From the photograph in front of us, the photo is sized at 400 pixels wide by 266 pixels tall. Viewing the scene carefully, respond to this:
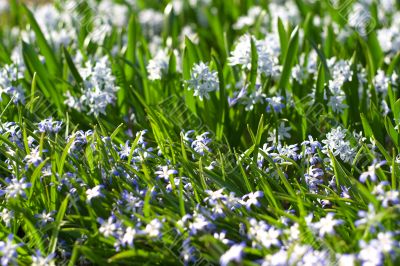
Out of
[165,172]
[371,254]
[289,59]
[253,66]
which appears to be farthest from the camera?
[289,59]

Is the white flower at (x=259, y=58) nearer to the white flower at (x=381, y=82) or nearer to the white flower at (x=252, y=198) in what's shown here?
the white flower at (x=381, y=82)

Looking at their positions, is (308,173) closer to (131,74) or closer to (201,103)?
(201,103)

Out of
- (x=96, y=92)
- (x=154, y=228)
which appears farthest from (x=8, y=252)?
(x=96, y=92)

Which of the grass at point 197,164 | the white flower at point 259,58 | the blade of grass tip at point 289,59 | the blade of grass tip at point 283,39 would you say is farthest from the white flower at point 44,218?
the blade of grass tip at point 283,39

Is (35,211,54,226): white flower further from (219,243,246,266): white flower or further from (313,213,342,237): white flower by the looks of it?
(313,213,342,237): white flower

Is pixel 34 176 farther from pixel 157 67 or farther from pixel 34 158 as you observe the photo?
pixel 157 67

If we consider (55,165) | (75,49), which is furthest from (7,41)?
(55,165)

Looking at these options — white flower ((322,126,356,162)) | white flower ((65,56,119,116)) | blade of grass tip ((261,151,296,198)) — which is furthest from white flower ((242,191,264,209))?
white flower ((65,56,119,116))
